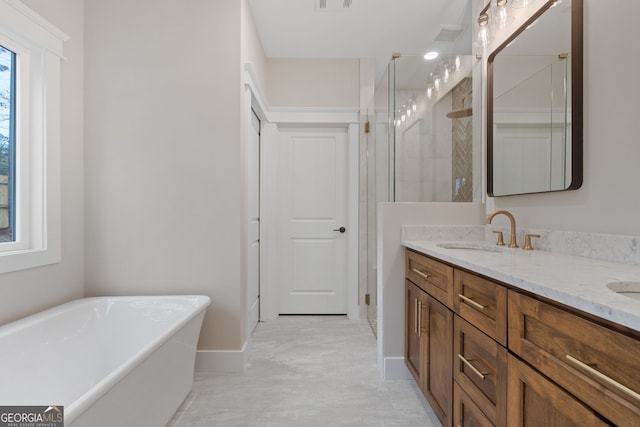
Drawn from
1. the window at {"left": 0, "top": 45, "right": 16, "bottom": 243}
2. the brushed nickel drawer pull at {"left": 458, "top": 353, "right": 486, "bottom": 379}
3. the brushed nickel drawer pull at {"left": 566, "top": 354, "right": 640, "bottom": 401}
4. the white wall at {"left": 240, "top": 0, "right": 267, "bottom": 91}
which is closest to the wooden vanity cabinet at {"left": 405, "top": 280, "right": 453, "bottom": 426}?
the brushed nickel drawer pull at {"left": 458, "top": 353, "right": 486, "bottom": 379}

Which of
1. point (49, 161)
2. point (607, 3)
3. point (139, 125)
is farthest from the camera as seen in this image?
point (139, 125)

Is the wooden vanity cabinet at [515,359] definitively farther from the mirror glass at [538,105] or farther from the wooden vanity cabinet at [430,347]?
the mirror glass at [538,105]

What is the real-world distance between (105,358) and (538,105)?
257cm

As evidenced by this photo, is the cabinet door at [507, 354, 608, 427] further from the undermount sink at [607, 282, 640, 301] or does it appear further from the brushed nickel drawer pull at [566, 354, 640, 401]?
the undermount sink at [607, 282, 640, 301]

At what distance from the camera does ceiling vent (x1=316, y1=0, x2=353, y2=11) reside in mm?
2531

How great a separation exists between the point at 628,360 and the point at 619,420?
111 mm

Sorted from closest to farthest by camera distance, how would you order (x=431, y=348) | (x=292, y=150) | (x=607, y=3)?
(x=607, y=3) < (x=431, y=348) < (x=292, y=150)

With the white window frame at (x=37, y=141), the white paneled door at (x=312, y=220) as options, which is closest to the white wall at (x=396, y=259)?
the white paneled door at (x=312, y=220)

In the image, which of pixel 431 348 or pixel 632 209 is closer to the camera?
pixel 632 209


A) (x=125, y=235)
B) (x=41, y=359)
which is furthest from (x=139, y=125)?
(x=41, y=359)

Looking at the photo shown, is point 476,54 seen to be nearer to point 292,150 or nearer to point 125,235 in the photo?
point 292,150

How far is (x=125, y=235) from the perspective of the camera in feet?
7.64

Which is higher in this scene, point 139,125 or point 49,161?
point 139,125

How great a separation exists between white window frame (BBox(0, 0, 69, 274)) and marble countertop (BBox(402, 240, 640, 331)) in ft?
6.77
